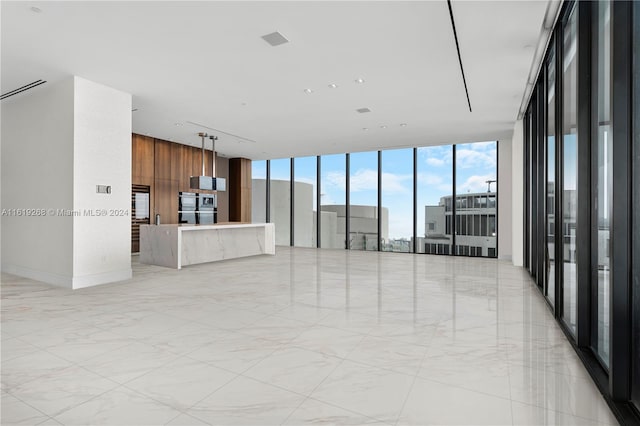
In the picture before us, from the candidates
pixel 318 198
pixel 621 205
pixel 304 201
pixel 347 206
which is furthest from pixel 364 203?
pixel 621 205

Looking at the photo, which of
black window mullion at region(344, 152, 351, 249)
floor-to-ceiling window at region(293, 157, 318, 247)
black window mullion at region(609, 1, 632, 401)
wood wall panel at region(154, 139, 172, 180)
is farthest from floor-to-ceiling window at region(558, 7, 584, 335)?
wood wall panel at region(154, 139, 172, 180)

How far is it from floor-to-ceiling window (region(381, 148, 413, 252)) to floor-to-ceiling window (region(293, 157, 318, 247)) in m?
2.56

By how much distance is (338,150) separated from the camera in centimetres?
1067

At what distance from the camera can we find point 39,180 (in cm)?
559

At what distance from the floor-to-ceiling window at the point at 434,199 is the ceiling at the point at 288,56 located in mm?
2542

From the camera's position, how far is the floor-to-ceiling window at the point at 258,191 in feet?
43.1

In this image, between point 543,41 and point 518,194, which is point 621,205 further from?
point 518,194

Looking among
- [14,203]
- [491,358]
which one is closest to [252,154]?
[14,203]

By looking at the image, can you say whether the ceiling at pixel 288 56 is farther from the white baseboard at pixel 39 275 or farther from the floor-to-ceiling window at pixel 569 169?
the white baseboard at pixel 39 275

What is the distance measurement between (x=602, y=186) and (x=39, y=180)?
24.1ft

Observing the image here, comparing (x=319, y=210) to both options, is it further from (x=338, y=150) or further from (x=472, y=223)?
(x=472, y=223)

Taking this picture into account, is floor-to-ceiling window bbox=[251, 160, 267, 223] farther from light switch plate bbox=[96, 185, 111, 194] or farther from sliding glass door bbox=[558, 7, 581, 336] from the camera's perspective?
sliding glass door bbox=[558, 7, 581, 336]

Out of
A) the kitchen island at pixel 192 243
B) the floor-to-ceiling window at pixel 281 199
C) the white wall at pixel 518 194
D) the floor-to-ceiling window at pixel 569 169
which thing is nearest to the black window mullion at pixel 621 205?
the floor-to-ceiling window at pixel 569 169

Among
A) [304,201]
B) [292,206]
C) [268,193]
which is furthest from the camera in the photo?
[268,193]
